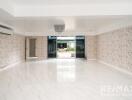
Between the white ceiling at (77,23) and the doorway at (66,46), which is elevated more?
the white ceiling at (77,23)

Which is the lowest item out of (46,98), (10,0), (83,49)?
(46,98)

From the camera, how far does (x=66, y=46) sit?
1905cm

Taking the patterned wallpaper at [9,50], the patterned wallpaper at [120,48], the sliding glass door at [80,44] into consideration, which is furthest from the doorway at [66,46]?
the patterned wallpaper at [120,48]

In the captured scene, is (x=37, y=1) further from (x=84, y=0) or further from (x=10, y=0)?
(x=84, y=0)

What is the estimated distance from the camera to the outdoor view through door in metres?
17.8

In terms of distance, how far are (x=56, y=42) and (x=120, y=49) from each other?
971 cm

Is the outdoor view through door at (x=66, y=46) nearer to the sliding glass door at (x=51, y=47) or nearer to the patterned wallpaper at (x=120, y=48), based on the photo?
the sliding glass door at (x=51, y=47)

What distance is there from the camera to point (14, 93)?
16.9 ft

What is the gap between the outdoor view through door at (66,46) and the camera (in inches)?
701

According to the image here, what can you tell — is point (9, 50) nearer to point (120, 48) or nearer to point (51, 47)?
point (120, 48)

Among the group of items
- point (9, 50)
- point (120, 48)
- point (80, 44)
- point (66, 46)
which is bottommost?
point (9, 50)

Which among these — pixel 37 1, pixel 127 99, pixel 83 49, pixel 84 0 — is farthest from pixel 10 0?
pixel 83 49

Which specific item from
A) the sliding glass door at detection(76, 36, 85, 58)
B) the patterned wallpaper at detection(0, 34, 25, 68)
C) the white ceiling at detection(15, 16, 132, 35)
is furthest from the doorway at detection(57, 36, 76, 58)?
the patterned wallpaper at detection(0, 34, 25, 68)

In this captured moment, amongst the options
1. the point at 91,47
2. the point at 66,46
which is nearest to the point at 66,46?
the point at 66,46
